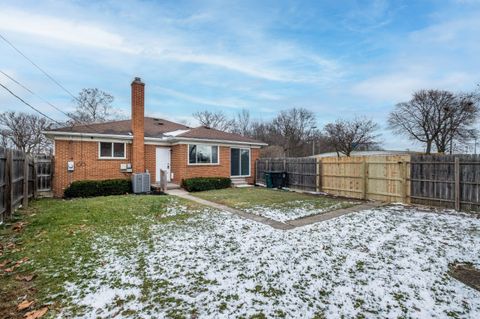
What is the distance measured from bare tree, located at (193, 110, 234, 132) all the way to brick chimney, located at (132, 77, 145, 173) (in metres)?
27.3

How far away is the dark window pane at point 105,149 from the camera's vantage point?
1238 cm

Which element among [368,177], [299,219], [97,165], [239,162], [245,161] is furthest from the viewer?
[245,161]

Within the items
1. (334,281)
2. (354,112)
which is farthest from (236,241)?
(354,112)

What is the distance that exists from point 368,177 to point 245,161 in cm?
815

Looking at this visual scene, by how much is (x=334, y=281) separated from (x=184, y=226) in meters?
3.85

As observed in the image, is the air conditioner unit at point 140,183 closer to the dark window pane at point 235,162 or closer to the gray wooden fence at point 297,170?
the dark window pane at point 235,162

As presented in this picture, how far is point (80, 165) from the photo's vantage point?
464 inches

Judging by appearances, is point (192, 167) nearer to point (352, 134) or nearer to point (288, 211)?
point (288, 211)

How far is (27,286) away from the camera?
324 cm

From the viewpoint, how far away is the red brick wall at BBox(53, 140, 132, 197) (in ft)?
37.2

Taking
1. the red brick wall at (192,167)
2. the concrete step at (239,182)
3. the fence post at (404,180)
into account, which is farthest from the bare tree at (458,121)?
the red brick wall at (192,167)

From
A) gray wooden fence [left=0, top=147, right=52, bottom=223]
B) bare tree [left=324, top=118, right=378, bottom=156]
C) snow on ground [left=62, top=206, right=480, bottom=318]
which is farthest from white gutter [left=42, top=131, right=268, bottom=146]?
bare tree [left=324, top=118, right=378, bottom=156]

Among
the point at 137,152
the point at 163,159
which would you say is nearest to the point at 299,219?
the point at 137,152

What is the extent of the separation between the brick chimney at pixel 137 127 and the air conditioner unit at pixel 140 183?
2.22 feet
